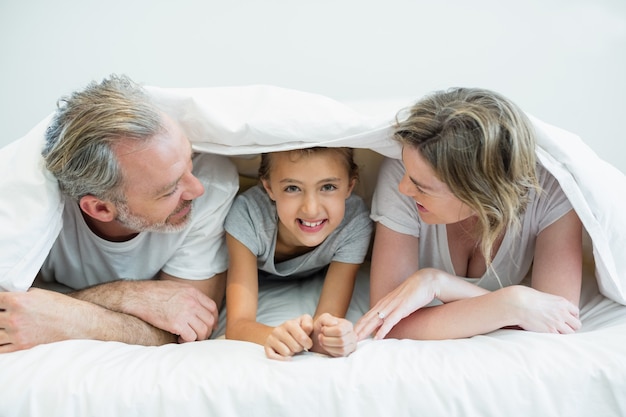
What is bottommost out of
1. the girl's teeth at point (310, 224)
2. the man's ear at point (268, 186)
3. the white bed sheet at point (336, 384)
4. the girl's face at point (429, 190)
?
the white bed sheet at point (336, 384)

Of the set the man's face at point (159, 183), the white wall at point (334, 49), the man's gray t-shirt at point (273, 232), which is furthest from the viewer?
the white wall at point (334, 49)

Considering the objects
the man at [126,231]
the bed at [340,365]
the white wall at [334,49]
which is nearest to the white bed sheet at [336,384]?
the bed at [340,365]

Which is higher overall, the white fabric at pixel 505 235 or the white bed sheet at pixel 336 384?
the white fabric at pixel 505 235

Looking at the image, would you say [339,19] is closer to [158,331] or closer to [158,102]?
[158,102]

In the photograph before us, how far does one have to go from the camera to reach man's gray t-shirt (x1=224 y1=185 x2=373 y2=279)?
144cm

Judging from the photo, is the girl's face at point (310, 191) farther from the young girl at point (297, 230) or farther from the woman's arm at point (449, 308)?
the woman's arm at point (449, 308)

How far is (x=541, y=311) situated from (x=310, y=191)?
486mm

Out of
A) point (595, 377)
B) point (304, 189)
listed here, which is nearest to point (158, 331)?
point (304, 189)

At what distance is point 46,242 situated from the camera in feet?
4.01

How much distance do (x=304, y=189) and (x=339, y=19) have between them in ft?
3.63

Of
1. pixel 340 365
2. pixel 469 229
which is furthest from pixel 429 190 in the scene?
pixel 340 365

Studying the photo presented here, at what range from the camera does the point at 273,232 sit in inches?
57.7

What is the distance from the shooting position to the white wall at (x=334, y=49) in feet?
6.82

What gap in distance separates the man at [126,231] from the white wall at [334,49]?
78cm
